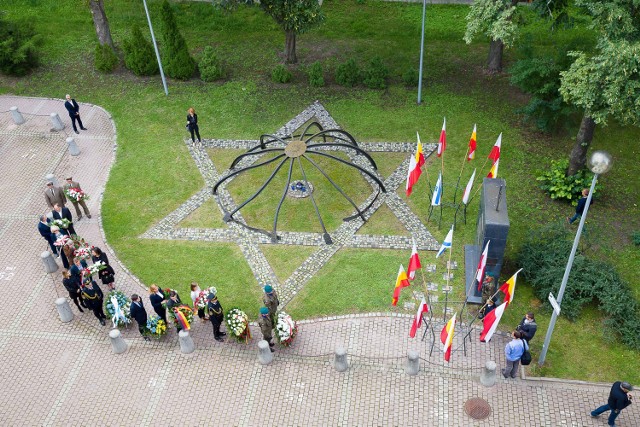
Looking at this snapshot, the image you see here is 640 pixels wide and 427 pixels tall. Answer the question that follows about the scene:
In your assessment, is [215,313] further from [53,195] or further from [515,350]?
[53,195]

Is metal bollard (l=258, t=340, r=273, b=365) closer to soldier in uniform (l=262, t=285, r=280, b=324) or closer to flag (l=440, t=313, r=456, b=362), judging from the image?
soldier in uniform (l=262, t=285, r=280, b=324)

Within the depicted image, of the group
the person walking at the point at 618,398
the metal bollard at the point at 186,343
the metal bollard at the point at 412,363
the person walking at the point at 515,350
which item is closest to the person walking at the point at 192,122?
the metal bollard at the point at 186,343

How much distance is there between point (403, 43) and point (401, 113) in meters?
5.23

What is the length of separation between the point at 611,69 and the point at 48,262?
1489 centimetres

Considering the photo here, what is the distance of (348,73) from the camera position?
2295 cm

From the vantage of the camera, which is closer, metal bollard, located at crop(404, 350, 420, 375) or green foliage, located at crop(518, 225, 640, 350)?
metal bollard, located at crop(404, 350, 420, 375)

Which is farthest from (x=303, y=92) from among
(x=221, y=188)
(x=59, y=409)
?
(x=59, y=409)

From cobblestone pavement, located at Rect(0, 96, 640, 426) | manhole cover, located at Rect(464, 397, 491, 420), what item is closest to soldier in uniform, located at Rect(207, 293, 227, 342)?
cobblestone pavement, located at Rect(0, 96, 640, 426)

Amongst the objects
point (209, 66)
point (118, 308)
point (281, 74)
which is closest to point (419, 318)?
point (118, 308)

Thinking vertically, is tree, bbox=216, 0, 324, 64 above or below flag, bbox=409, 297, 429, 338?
above

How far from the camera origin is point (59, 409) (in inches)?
520

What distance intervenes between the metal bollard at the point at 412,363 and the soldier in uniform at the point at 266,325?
3.15 metres

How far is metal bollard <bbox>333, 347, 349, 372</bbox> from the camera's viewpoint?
1337 cm

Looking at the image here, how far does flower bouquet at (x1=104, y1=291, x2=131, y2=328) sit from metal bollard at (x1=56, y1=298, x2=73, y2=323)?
1099mm
